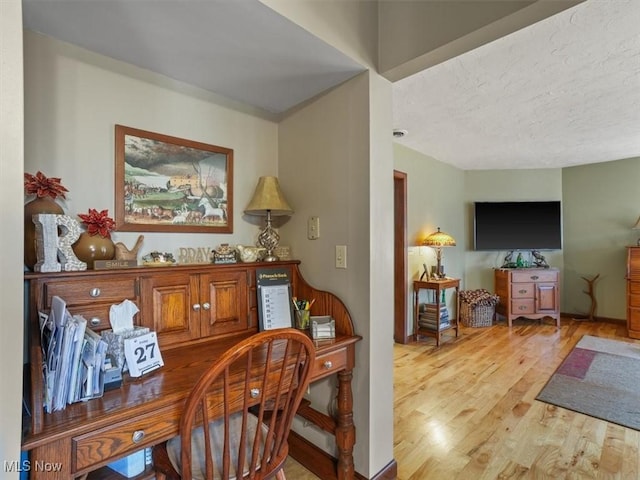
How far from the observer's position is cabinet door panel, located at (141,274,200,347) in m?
1.45

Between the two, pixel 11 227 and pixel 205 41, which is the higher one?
pixel 205 41

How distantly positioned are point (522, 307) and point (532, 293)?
23 cm

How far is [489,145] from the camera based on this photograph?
12.3 ft

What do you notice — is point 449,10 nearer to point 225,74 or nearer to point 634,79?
Result: point 225,74

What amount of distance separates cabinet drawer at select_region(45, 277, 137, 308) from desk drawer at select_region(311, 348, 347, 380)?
837mm

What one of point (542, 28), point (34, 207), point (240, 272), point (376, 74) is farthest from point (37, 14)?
point (542, 28)

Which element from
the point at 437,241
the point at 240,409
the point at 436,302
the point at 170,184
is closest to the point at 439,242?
the point at 437,241

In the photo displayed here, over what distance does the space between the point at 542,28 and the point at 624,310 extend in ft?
15.4

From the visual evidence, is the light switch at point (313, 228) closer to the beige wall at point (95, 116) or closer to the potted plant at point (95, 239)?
the beige wall at point (95, 116)

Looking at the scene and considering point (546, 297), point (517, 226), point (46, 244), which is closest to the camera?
point (46, 244)

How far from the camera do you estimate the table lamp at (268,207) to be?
191cm

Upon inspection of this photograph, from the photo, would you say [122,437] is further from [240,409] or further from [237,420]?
[237,420]

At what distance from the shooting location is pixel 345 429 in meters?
1.62

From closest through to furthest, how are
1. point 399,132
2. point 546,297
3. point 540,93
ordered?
point 540,93
point 399,132
point 546,297
